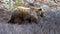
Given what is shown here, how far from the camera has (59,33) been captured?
4.04m

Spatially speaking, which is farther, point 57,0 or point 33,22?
point 57,0

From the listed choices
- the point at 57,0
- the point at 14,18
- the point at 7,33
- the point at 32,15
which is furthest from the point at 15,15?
the point at 57,0

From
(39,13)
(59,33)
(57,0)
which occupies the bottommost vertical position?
(57,0)

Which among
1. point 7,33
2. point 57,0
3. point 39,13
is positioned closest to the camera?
point 7,33

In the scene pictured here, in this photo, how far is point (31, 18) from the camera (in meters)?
5.93

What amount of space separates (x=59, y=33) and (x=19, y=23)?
1.96 m

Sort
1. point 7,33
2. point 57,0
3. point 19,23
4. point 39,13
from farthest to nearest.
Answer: point 57,0
point 39,13
point 19,23
point 7,33

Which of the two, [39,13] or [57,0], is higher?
[39,13]

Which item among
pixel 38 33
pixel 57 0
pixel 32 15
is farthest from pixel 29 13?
pixel 57 0

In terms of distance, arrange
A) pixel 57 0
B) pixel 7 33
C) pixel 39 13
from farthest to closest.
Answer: pixel 57 0 → pixel 39 13 → pixel 7 33

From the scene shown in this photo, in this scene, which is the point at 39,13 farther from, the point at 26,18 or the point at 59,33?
the point at 59,33

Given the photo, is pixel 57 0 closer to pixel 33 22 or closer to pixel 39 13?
pixel 39 13

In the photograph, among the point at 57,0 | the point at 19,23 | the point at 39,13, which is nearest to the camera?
the point at 19,23

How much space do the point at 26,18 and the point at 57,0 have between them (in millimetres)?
9246
